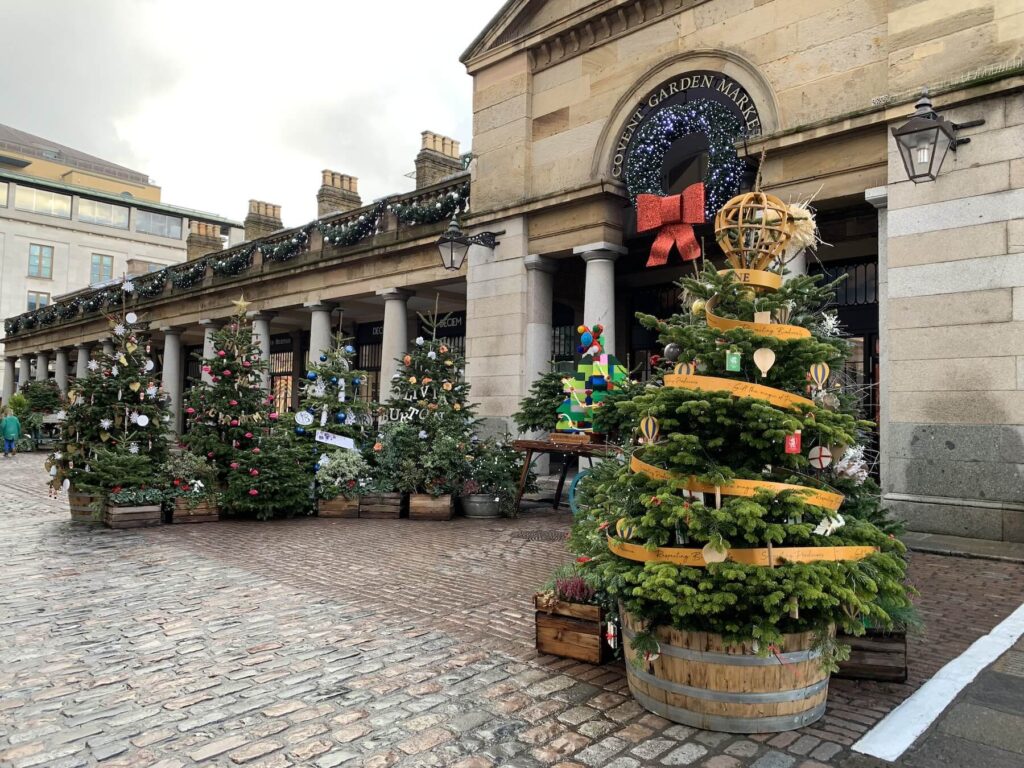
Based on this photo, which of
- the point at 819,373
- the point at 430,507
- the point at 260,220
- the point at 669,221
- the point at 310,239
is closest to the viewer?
the point at 819,373

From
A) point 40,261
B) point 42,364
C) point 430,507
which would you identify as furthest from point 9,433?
point 40,261

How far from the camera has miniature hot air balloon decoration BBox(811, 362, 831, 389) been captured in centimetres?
419

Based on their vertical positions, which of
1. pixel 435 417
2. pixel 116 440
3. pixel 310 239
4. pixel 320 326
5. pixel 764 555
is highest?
pixel 310 239

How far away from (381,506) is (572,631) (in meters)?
7.38

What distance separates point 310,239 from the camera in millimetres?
21188

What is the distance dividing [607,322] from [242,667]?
1009 centimetres

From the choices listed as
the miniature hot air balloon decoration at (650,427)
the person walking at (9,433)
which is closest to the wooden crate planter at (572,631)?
the miniature hot air balloon decoration at (650,427)

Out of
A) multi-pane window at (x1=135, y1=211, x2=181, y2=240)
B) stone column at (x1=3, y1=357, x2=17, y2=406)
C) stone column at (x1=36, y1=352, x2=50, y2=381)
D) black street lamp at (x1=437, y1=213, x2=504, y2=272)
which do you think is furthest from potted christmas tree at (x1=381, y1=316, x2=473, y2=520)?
multi-pane window at (x1=135, y1=211, x2=181, y2=240)

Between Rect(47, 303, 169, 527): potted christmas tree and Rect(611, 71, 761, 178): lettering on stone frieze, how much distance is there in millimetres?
9103

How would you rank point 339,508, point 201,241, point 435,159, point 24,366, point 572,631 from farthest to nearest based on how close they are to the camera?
point 24,366 < point 201,241 < point 435,159 < point 339,508 < point 572,631

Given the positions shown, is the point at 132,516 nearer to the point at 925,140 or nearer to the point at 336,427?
the point at 336,427

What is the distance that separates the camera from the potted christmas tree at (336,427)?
11688mm

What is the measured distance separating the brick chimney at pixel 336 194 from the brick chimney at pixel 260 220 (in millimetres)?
4964

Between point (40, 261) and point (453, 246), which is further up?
point (40, 261)
